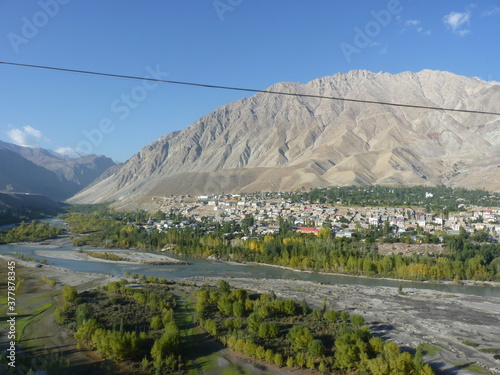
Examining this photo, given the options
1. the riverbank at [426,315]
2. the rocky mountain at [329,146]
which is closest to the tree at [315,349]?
the riverbank at [426,315]

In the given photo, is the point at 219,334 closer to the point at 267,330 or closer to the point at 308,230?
the point at 267,330

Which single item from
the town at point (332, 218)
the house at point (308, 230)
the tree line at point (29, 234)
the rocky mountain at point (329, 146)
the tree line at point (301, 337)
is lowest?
the tree line at point (301, 337)

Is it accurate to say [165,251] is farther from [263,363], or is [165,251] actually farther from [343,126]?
[343,126]

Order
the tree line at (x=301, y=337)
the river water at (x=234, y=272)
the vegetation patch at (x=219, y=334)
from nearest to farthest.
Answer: the tree line at (x=301, y=337) → the vegetation patch at (x=219, y=334) → the river water at (x=234, y=272)

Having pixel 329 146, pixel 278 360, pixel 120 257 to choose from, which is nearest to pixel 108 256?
pixel 120 257

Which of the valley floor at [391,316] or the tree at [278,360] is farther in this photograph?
the valley floor at [391,316]

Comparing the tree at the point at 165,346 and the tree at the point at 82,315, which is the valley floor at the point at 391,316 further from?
the tree at the point at 165,346

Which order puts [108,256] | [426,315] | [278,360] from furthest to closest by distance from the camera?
[108,256]
[426,315]
[278,360]

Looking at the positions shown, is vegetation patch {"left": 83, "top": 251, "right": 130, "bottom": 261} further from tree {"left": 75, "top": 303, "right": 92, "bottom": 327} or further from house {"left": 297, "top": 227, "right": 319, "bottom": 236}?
tree {"left": 75, "top": 303, "right": 92, "bottom": 327}

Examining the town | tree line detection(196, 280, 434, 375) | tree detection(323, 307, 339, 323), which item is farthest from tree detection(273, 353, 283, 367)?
the town

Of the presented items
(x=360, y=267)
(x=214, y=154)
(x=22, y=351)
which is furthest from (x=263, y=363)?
(x=214, y=154)
